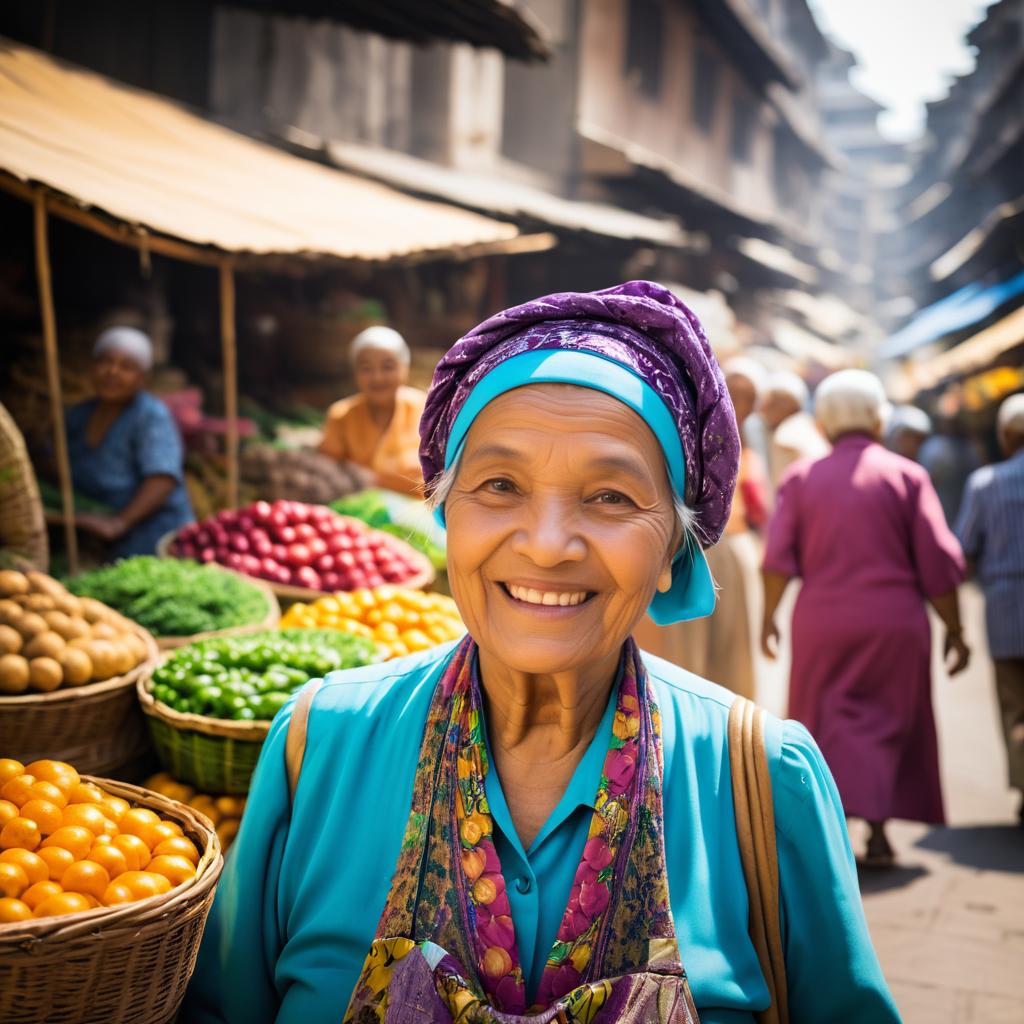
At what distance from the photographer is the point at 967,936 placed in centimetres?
432

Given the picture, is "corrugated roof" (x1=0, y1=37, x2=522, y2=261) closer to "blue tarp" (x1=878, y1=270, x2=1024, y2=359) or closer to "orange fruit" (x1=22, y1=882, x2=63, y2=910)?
"orange fruit" (x1=22, y1=882, x2=63, y2=910)

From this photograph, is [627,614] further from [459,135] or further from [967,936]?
[459,135]

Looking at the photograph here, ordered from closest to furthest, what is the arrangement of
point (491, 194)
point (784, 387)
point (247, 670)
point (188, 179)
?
point (247, 670) < point (188, 179) < point (784, 387) < point (491, 194)

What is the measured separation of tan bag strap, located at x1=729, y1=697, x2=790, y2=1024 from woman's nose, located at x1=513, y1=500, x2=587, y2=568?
16.9 inches

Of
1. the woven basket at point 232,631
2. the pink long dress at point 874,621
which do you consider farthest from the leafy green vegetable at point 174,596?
the pink long dress at point 874,621

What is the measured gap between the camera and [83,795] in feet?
6.32

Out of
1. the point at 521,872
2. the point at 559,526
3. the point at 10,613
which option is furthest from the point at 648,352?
the point at 10,613

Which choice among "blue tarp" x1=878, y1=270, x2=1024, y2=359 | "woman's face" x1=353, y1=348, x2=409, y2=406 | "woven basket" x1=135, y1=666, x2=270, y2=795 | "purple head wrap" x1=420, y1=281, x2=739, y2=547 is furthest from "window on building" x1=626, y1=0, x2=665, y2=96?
"purple head wrap" x1=420, y1=281, x2=739, y2=547

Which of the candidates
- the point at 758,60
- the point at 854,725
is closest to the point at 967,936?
the point at 854,725

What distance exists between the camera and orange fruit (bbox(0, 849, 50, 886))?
1650 millimetres

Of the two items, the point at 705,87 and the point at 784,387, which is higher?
the point at 705,87

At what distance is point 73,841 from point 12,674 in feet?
4.16

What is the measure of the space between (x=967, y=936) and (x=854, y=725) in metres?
1.18

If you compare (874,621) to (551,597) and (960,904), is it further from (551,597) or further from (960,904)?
(551,597)
